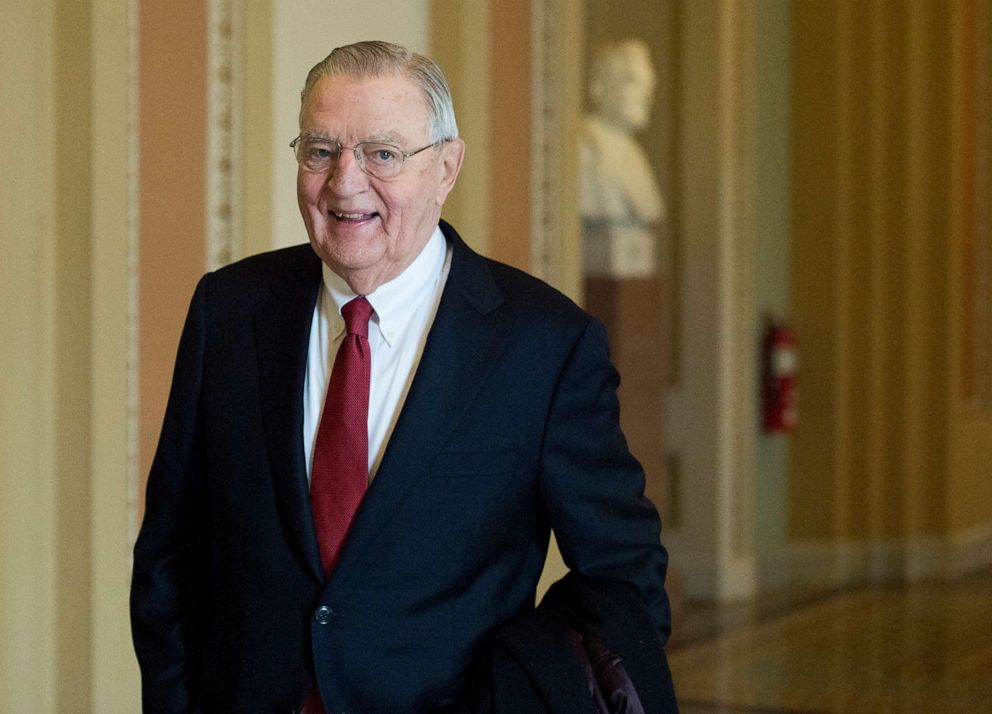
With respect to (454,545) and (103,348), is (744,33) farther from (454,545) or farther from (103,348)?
(454,545)

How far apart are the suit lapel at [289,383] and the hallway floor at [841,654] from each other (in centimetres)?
404

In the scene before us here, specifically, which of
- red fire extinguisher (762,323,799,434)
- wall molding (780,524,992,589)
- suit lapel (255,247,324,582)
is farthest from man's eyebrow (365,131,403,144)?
wall molding (780,524,992,589)

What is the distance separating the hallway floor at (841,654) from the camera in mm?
6281

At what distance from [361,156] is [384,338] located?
0.32 m

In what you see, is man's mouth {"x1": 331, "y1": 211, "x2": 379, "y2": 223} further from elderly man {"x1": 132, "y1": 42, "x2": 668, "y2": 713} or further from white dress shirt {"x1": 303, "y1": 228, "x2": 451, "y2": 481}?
white dress shirt {"x1": 303, "y1": 228, "x2": 451, "y2": 481}

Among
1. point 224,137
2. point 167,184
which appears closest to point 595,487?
point 167,184

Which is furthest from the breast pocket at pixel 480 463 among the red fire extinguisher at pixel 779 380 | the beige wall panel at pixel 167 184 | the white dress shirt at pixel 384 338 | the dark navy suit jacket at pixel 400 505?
the red fire extinguisher at pixel 779 380

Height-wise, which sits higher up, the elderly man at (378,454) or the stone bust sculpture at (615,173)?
the stone bust sculpture at (615,173)

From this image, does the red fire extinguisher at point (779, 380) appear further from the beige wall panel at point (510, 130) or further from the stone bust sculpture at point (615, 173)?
the beige wall panel at point (510, 130)

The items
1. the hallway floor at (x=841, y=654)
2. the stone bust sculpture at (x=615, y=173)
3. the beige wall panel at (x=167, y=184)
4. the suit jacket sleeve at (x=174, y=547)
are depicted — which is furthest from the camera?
the stone bust sculpture at (x=615, y=173)

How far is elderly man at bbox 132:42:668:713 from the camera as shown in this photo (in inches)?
88.7

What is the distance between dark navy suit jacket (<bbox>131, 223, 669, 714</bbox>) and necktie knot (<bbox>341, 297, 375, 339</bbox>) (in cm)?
8

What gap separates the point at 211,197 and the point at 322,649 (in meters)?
2.97

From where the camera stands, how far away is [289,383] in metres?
2.36
